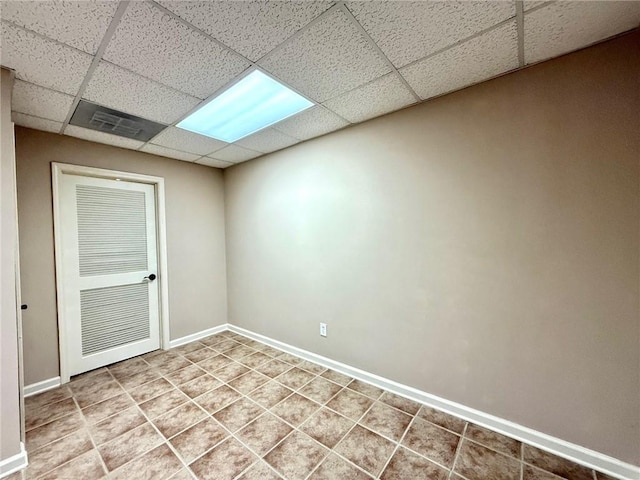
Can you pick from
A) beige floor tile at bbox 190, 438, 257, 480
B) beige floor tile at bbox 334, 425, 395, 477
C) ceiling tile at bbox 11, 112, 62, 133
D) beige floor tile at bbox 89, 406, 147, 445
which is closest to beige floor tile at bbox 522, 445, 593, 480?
beige floor tile at bbox 334, 425, 395, 477

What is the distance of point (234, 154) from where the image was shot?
3268mm

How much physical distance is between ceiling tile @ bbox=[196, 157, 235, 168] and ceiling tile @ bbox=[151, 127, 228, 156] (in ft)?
0.96

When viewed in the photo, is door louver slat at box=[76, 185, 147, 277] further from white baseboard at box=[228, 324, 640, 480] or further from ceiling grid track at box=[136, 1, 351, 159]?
white baseboard at box=[228, 324, 640, 480]

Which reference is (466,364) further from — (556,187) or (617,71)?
(617,71)

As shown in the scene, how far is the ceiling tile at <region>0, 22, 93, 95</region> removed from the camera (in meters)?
1.35

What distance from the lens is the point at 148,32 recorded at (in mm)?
1338

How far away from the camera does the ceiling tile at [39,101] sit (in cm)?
179

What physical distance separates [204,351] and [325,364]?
5.13 ft

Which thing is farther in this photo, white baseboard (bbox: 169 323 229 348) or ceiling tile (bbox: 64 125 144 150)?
white baseboard (bbox: 169 323 229 348)

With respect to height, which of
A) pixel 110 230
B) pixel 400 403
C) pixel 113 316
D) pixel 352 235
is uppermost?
pixel 110 230

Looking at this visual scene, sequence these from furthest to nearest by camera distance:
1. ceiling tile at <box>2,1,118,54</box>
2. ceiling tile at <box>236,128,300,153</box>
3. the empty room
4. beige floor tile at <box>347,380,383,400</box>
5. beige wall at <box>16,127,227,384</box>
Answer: ceiling tile at <box>236,128,300,153</box>, beige wall at <box>16,127,227,384</box>, beige floor tile at <box>347,380,383,400</box>, the empty room, ceiling tile at <box>2,1,118,54</box>

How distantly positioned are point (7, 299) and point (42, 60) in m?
1.44

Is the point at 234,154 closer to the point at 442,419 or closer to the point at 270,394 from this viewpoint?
the point at 270,394

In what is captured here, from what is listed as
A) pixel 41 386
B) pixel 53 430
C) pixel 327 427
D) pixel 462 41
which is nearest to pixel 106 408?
pixel 53 430
